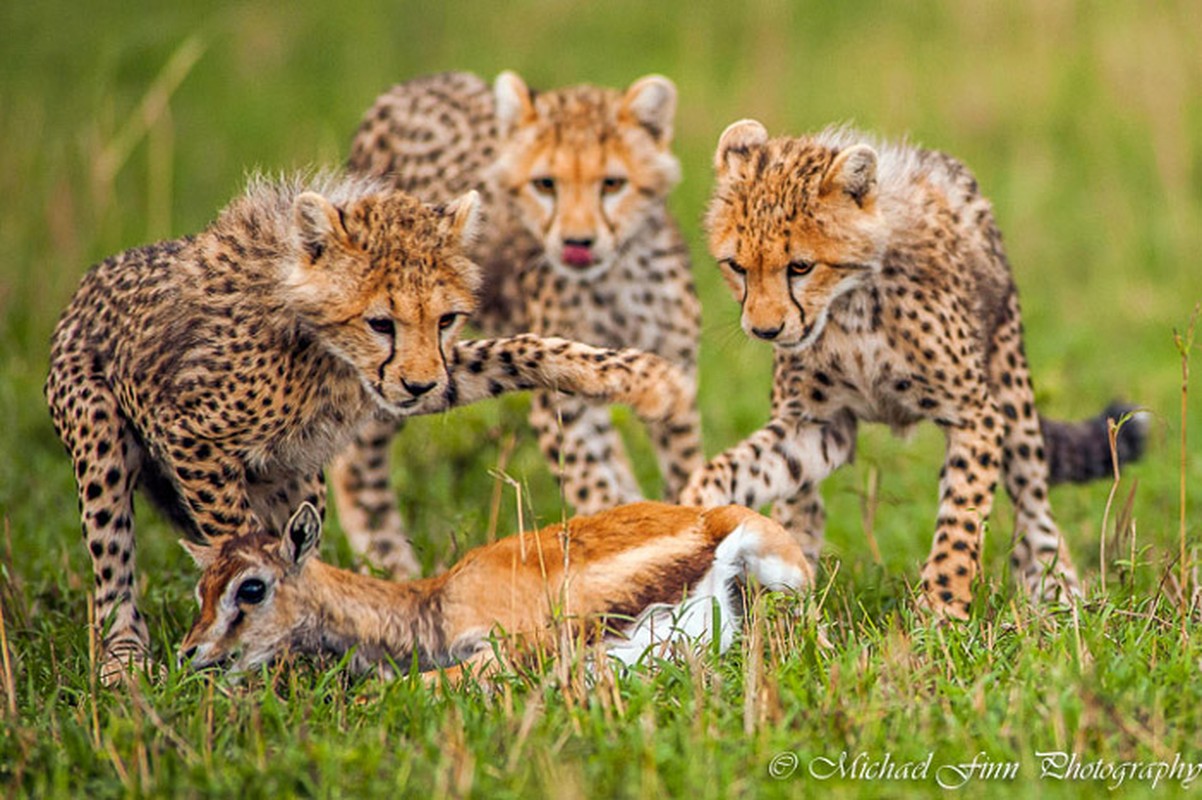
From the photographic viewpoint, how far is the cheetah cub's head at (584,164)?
6102mm

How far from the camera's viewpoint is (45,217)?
28.5 feet

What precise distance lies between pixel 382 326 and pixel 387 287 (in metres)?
0.09

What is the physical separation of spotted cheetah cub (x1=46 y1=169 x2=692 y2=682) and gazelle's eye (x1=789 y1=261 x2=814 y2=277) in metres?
0.39

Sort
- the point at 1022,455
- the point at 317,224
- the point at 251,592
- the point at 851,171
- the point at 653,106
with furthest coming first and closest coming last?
the point at 653,106 → the point at 1022,455 → the point at 851,171 → the point at 317,224 → the point at 251,592

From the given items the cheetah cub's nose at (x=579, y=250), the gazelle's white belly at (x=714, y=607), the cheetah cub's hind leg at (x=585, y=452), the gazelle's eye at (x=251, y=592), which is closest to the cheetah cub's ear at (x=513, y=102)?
the cheetah cub's nose at (x=579, y=250)

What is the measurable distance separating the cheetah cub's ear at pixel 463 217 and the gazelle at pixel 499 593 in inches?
30.1

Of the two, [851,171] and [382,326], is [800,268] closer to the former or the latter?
[851,171]

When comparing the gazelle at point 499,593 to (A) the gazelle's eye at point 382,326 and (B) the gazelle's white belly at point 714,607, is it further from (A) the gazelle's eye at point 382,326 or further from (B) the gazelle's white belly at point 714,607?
(A) the gazelle's eye at point 382,326

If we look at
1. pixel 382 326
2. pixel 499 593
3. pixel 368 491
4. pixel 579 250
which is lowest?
pixel 368 491

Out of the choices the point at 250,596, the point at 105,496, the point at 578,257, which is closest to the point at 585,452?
the point at 578,257

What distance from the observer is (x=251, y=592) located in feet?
13.0

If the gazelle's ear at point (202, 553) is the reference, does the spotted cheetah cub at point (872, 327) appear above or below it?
above

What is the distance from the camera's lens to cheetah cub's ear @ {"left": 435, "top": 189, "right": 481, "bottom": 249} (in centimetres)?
443

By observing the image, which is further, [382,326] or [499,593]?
[382,326]
